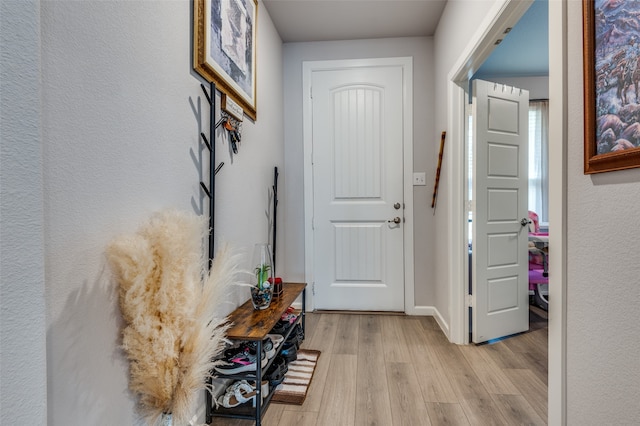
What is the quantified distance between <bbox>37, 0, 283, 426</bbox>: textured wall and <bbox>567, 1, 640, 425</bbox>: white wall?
54.9 inches

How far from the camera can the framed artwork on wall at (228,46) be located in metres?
1.37

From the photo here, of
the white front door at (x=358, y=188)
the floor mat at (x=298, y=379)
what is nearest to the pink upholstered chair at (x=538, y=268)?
the white front door at (x=358, y=188)

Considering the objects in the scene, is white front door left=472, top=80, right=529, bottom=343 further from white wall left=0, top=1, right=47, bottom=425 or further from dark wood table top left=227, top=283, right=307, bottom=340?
white wall left=0, top=1, right=47, bottom=425

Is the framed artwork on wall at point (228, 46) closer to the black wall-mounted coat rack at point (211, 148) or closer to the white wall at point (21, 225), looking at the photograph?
the black wall-mounted coat rack at point (211, 148)

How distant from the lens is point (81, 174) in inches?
31.4

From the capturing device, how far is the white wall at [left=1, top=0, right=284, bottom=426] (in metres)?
0.57

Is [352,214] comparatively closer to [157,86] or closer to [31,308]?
[157,86]

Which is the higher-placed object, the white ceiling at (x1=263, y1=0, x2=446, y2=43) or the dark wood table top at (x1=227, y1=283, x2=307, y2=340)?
the white ceiling at (x1=263, y1=0, x2=446, y2=43)

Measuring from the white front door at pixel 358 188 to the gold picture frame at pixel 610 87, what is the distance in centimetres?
201

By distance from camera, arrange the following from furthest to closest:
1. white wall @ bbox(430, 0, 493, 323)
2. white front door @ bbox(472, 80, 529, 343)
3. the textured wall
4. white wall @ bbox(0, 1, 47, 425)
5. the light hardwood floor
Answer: white front door @ bbox(472, 80, 529, 343)
white wall @ bbox(430, 0, 493, 323)
the light hardwood floor
the textured wall
white wall @ bbox(0, 1, 47, 425)

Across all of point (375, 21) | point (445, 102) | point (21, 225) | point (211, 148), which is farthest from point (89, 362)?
point (375, 21)

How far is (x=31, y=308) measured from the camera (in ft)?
1.92

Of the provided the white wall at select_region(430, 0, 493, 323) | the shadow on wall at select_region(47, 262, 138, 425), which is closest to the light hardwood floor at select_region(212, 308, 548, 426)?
the white wall at select_region(430, 0, 493, 323)

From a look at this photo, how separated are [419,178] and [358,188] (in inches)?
22.5
